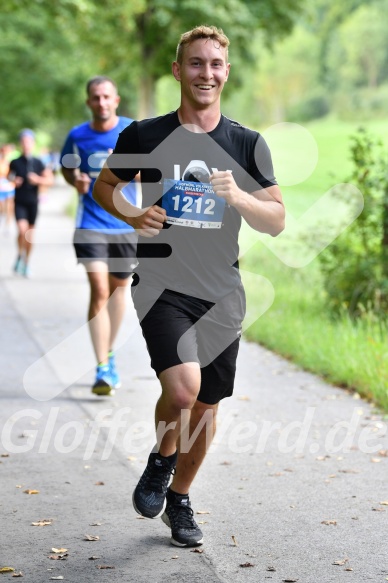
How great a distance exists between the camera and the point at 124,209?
4.85 meters

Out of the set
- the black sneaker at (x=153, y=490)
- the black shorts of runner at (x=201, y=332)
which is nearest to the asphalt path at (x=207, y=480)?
the black sneaker at (x=153, y=490)

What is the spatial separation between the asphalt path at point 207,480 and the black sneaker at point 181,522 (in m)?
0.05

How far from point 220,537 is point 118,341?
6153mm

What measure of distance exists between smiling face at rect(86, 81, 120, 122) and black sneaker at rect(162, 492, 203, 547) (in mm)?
4074

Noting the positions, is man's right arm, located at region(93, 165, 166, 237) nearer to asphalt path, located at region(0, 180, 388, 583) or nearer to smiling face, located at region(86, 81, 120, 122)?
asphalt path, located at region(0, 180, 388, 583)

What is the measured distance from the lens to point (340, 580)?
438 cm

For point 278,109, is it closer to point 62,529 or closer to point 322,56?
point 322,56

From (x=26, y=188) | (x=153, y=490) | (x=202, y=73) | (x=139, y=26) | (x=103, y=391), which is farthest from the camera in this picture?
(x=139, y=26)

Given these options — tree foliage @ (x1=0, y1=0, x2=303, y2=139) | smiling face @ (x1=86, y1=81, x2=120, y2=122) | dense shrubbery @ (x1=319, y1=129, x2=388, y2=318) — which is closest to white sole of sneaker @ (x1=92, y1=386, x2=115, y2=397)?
smiling face @ (x1=86, y1=81, x2=120, y2=122)

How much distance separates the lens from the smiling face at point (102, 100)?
837cm

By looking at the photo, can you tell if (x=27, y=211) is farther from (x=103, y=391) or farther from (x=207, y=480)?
(x=207, y=480)

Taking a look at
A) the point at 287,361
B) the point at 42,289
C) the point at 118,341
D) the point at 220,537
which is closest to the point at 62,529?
the point at 220,537

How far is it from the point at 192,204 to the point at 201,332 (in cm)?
55

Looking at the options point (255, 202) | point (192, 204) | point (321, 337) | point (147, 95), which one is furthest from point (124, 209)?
point (147, 95)
